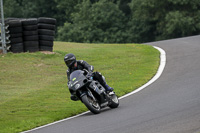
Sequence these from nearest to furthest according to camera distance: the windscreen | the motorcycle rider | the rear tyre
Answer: the windscreen
the motorcycle rider
the rear tyre

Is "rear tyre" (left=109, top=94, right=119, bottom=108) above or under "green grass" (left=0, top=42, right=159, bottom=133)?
above

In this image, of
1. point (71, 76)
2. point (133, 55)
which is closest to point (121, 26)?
point (133, 55)

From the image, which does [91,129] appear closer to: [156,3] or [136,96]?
[136,96]

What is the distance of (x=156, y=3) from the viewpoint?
5178 cm

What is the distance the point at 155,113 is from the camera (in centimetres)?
1046

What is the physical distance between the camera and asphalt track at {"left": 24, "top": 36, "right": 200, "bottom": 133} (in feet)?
29.9

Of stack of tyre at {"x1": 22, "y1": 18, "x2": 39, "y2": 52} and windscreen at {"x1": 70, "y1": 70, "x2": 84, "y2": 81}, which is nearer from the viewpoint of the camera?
windscreen at {"x1": 70, "y1": 70, "x2": 84, "y2": 81}

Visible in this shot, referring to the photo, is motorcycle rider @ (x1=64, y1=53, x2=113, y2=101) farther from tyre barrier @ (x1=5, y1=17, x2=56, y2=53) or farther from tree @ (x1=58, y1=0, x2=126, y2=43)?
tree @ (x1=58, y1=0, x2=126, y2=43)

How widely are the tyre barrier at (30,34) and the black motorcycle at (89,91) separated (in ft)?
35.8

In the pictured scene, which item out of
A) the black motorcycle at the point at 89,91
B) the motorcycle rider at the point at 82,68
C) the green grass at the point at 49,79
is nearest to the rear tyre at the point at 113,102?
the black motorcycle at the point at 89,91

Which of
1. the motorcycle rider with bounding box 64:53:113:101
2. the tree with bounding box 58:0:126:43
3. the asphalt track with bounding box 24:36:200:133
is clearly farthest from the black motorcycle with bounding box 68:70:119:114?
the tree with bounding box 58:0:126:43

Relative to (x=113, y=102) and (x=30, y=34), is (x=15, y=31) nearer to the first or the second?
(x=30, y=34)

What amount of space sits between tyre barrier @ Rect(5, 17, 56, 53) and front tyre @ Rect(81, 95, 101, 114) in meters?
11.4

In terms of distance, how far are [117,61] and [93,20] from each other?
1358 inches
